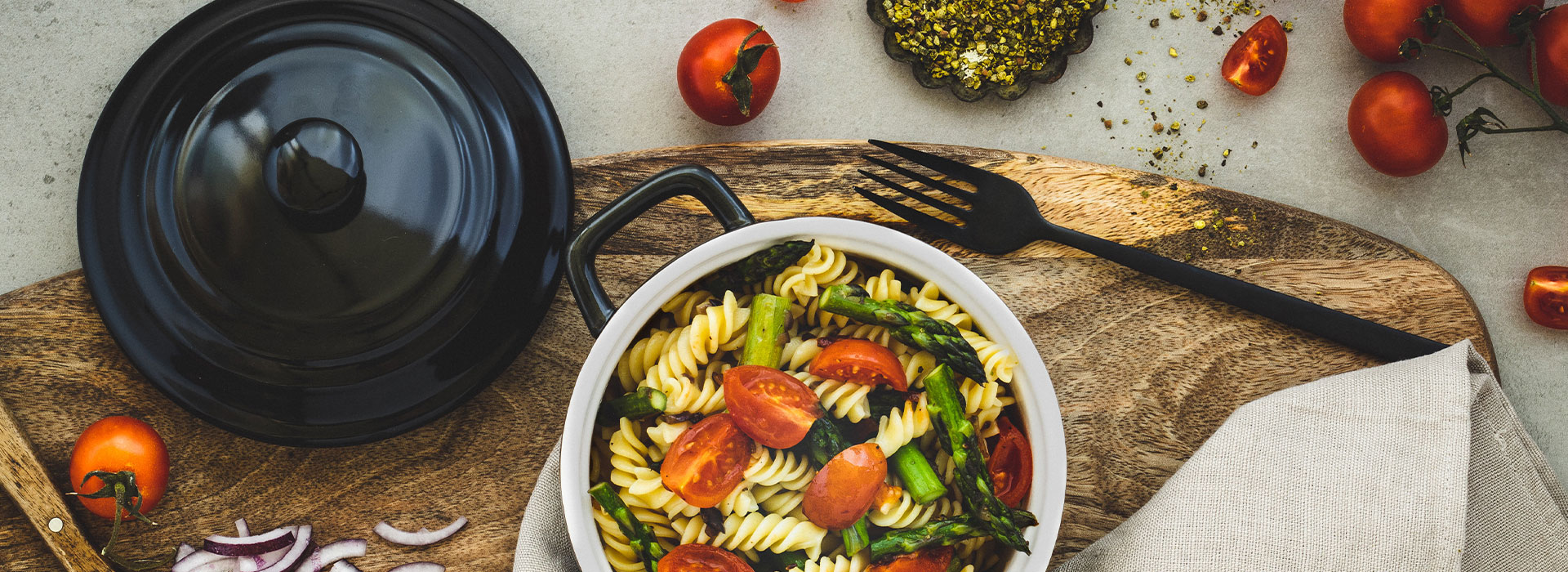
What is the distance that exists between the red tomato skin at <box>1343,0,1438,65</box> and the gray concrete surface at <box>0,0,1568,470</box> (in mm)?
90

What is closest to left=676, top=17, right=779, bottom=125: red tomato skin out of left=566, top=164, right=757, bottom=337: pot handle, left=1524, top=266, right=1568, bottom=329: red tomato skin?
left=566, top=164, right=757, bottom=337: pot handle

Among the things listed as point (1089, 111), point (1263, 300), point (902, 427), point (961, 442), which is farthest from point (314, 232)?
point (1263, 300)

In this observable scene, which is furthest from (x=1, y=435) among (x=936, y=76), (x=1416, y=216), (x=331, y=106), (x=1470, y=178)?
(x=1470, y=178)

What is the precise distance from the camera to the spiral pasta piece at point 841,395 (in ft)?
4.82

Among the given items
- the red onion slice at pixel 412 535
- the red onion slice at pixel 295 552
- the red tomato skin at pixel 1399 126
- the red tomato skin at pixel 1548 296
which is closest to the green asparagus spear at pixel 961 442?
the red onion slice at pixel 412 535

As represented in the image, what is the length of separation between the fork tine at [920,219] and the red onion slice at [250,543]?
1.48m

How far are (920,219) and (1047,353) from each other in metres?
0.41

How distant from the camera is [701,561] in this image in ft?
4.69

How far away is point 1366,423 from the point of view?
1630 millimetres

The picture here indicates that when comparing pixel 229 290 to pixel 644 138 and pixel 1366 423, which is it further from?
pixel 1366 423

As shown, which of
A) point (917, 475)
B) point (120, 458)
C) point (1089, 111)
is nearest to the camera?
point (917, 475)

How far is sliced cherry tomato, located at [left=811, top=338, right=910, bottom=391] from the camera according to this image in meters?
1.46

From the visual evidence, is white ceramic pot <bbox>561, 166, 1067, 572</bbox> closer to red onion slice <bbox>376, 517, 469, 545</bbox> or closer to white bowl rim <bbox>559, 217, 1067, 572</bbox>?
white bowl rim <bbox>559, 217, 1067, 572</bbox>

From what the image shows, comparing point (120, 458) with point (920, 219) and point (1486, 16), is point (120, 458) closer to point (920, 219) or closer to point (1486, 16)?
point (920, 219)
